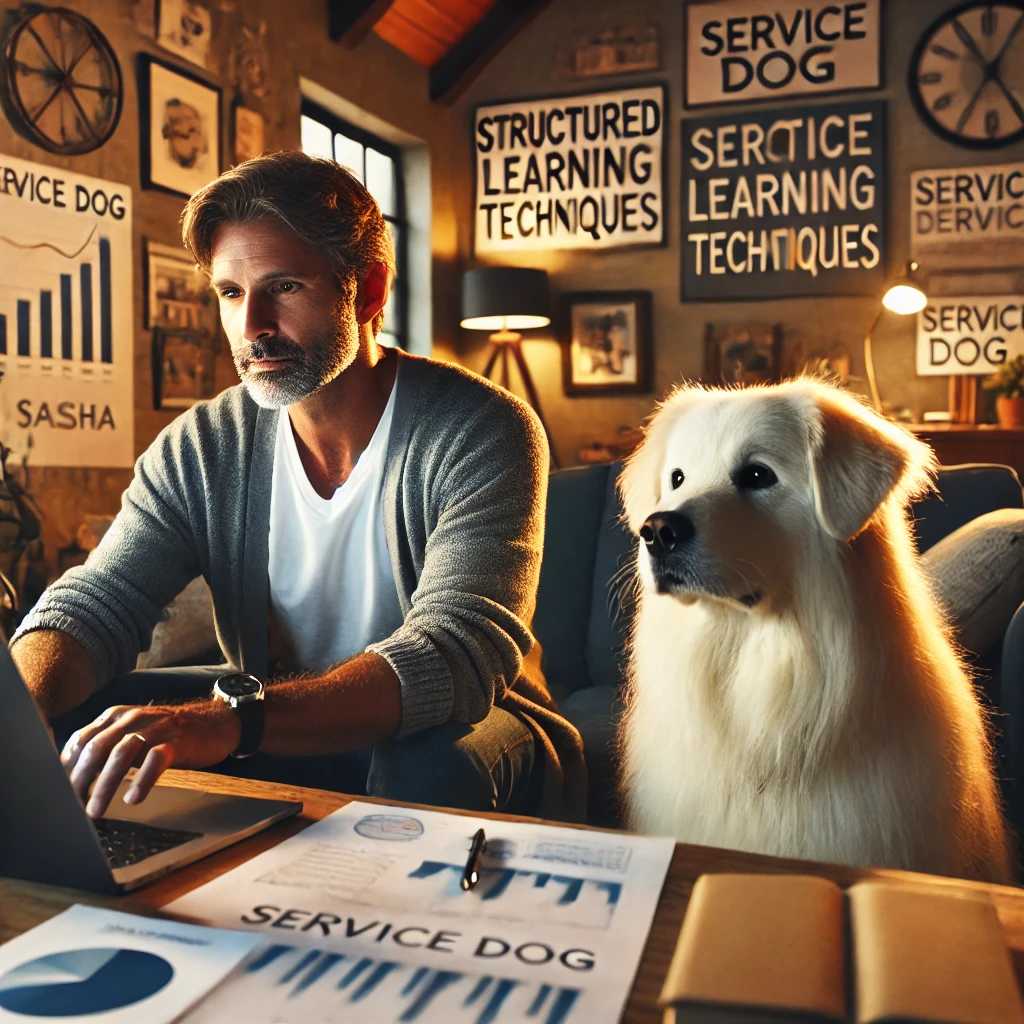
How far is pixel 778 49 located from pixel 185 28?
114 inches

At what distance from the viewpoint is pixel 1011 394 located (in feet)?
14.4

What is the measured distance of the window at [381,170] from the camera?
4.77 m

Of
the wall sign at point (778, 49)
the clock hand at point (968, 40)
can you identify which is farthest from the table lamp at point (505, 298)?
the clock hand at point (968, 40)

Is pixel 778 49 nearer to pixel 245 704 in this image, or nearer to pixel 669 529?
pixel 669 529

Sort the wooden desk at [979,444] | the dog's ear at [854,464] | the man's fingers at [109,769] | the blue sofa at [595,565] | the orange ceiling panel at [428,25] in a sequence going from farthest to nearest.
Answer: the orange ceiling panel at [428,25]
the wooden desk at [979,444]
the blue sofa at [595,565]
the dog's ear at [854,464]
the man's fingers at [109,769]

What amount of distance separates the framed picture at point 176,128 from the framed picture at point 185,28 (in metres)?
0.08

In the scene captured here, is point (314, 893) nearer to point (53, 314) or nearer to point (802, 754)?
point (802, 754)

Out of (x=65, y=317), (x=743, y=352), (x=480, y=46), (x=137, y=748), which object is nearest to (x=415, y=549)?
(x=137, y=748)

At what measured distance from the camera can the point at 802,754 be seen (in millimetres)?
1137

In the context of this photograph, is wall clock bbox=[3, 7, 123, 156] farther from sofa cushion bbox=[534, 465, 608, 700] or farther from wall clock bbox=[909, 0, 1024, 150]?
wall clock bbox=[909, 0, 1024, 150]

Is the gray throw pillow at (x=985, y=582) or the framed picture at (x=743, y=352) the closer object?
the gray throw pillow at (x=985, y=582)

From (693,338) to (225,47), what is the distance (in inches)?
102

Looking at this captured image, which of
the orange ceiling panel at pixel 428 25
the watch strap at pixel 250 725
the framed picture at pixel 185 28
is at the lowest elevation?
the watch strap at pixel 250 725

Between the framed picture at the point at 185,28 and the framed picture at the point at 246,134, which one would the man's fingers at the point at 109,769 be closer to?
the framed picture at the point at 185,28
